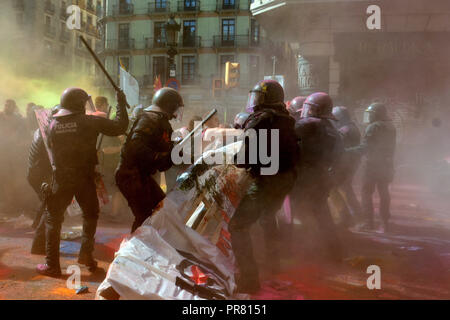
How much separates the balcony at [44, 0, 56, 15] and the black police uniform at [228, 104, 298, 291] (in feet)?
135

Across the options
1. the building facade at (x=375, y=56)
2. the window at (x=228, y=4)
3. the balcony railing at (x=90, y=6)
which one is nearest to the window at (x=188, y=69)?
the window at (x=228, y=4)

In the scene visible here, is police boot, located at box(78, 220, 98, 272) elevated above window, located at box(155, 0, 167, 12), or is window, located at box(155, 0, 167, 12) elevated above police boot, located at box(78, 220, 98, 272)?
window, located at box(155, 0, 167, 12)

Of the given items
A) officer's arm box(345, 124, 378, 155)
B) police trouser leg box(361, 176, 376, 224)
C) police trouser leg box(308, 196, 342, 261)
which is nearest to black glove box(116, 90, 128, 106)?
police trouser leg box(308, 196, 342, 261)

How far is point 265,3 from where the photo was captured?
391 inches

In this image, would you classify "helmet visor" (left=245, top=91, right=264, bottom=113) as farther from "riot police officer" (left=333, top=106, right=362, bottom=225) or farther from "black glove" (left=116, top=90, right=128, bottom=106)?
"riot police officer" (left=333, top=106, right=362, bottom=225)

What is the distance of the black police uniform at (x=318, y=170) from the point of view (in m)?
4.53

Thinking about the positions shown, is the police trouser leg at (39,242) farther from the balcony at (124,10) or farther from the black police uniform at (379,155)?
the balcony at (124,10)

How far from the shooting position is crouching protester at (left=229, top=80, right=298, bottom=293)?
3629 mm

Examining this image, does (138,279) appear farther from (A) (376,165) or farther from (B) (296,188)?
(A) (376,165)

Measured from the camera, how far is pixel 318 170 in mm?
4598

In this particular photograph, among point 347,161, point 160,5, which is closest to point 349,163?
point 347,161

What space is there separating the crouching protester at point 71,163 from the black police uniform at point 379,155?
3648 mm
